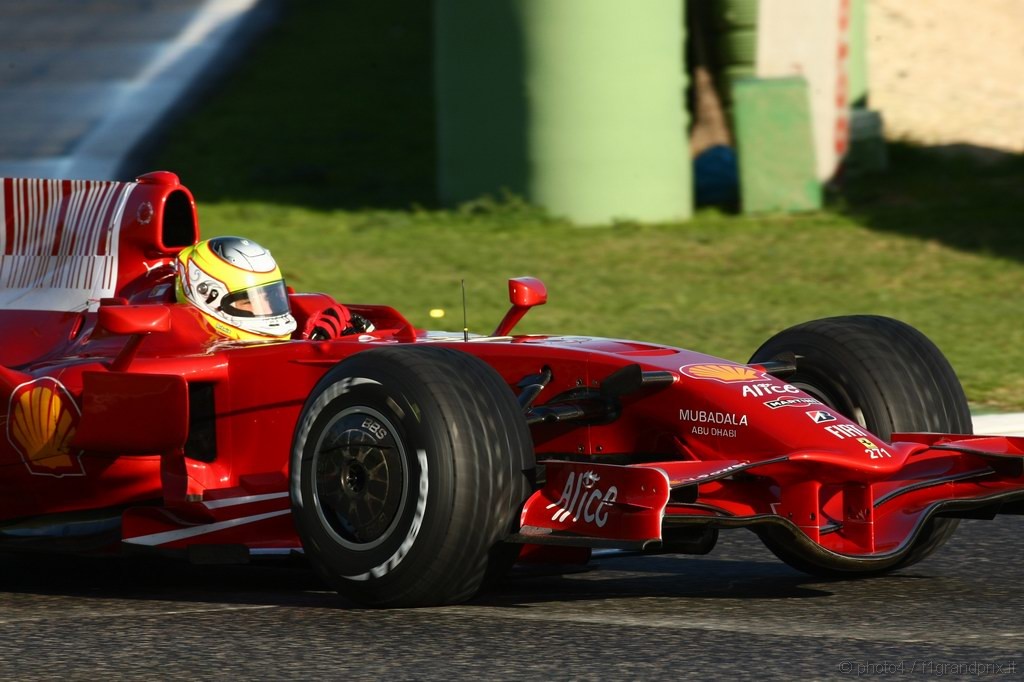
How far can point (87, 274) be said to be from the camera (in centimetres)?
733

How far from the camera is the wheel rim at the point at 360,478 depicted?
5.32 meters

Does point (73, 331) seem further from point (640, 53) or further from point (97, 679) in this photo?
point (640, 53)

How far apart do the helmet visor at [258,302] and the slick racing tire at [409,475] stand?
46.4 inches

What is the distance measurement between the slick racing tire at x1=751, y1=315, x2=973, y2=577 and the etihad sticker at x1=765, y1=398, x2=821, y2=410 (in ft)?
1.53

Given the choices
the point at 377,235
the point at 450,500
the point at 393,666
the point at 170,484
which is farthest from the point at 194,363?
the point at 377,235

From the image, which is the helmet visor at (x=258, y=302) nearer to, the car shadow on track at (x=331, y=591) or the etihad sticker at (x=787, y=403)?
the car shadow on track at (x=331, y=591)

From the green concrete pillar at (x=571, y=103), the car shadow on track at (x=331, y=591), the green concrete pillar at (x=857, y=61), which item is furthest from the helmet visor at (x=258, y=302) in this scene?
the green concrete pillar at (x=857, y=61)

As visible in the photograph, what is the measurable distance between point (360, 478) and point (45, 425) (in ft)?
4.85

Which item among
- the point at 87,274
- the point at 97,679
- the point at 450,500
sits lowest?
the point at 97,679

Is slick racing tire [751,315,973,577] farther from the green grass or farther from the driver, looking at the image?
the green grass

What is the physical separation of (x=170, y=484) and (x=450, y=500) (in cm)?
133

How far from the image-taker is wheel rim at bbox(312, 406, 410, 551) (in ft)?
17.5

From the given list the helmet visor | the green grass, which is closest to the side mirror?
the helmet visor

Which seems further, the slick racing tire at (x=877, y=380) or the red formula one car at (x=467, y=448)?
the slick racing tire at (x=877, y=380)
